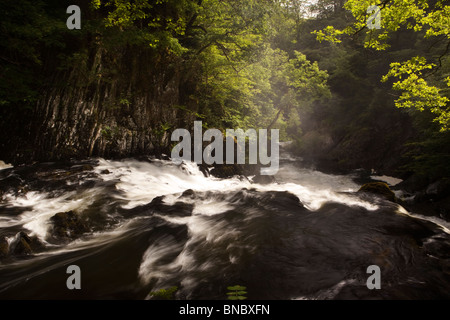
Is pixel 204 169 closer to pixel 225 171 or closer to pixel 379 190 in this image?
pixel 225 171

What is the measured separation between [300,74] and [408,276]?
15.9 metres

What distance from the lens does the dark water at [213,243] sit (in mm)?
3002

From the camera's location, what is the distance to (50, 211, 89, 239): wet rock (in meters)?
4.64

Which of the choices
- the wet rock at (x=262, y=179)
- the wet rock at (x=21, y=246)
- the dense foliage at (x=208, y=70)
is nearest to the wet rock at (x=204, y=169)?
the dense foliage at (x=208, y=70)

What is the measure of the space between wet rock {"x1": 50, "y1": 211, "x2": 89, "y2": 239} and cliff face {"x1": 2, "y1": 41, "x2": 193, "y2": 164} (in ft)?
12.0

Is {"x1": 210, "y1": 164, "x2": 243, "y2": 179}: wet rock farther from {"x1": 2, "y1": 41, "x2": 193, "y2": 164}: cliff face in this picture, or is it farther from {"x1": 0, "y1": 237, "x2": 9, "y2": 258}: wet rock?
{"x1": 0, "y1": 237, "x2": 9, "y2": 258}: wet rock

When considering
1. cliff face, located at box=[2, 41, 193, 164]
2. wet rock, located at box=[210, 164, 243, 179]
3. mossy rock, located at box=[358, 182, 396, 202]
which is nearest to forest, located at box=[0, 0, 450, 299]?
cliff face, located at box=[2, 41, 193, 164]

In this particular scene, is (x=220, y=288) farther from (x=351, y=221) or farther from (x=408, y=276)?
(x=351, y=221)

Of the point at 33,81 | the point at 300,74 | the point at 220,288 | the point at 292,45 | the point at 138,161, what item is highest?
the point at 292,45

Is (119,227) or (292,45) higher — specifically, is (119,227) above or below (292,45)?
below

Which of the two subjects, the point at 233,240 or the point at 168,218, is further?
the point at 168,218

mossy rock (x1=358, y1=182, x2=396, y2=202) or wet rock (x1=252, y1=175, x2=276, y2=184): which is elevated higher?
mossy rock (x1=358, y1=182, x2=396, y2=202)

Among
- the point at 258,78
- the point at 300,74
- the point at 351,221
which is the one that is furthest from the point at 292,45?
the point at 351,221

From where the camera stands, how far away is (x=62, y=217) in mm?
4879
